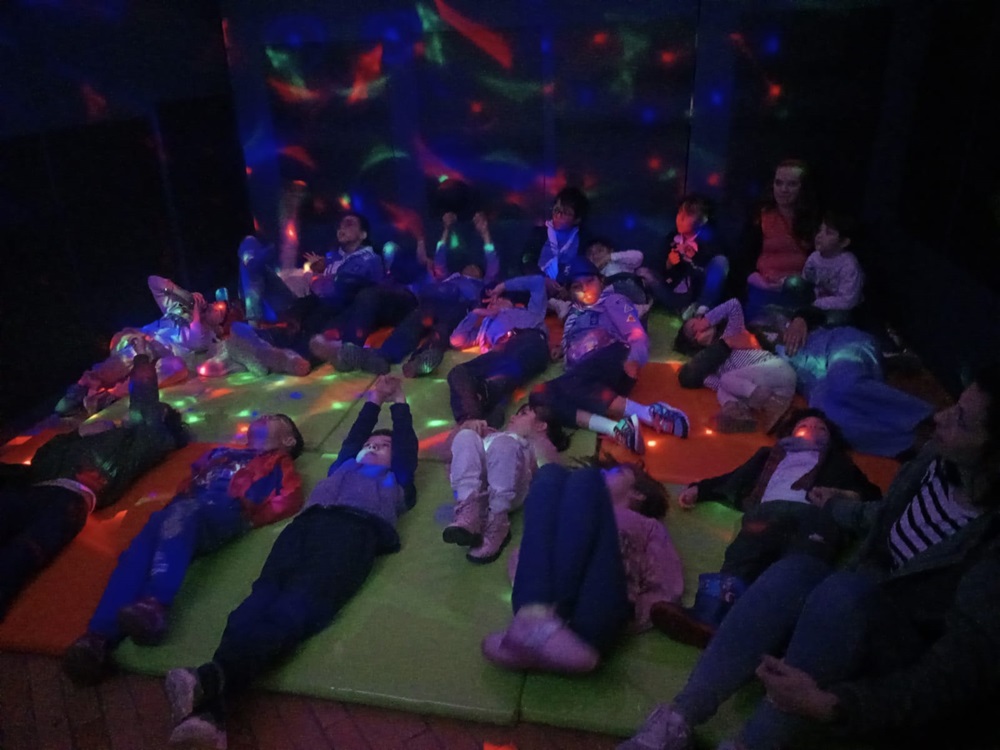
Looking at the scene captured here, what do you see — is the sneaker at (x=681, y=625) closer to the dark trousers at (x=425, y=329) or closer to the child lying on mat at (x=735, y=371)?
the child lying on mat at (x=735, y=371)

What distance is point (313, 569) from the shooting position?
2.01 meters

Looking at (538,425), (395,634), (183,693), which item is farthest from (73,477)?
(538,425)

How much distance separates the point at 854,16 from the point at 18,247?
4.24m

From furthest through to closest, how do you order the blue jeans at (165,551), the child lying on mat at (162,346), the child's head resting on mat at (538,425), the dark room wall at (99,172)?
the child lying on mat at (162,346) → the dark room wall at (99,172) → the child's head resting on mat at (538,425) → the blue jeans at (165,551)

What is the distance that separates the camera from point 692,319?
357cm

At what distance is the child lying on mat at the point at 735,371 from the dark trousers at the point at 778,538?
2.79 feet

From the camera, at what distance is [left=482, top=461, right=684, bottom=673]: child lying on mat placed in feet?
5.42

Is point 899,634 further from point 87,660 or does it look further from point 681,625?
point 87,660

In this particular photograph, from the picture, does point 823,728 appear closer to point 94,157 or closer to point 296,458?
point 296,458

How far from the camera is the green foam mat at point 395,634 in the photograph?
69.5 inches

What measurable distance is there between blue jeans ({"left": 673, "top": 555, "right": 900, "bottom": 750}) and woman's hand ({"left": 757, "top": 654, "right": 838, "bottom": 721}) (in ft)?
0.15

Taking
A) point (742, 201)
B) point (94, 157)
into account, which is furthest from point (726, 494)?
point (94, 157)

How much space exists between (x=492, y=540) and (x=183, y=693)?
923 millimetres

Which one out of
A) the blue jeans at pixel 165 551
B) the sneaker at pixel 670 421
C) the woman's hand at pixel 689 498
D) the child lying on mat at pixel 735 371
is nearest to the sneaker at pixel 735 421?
the child lying on mat at pixel 735 371
